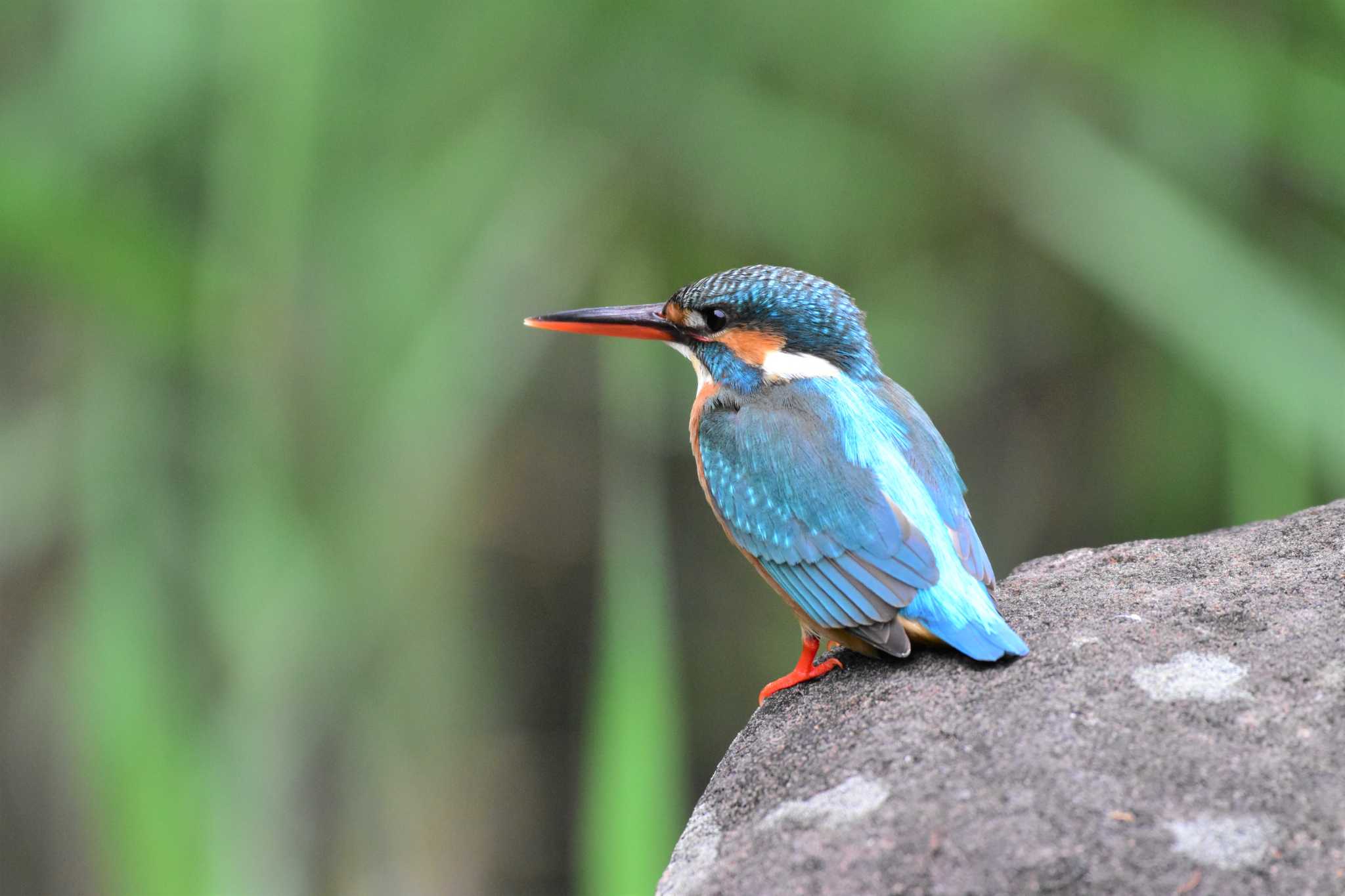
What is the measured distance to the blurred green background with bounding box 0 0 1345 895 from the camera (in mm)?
3590

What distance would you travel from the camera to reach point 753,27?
13.5 feet

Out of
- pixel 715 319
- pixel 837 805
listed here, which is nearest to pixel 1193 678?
pixel 837 805

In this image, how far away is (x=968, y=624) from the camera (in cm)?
214

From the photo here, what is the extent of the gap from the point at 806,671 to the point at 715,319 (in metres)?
0.80

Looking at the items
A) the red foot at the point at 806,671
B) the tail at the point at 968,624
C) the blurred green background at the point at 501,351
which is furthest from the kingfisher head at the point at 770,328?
the blurred green background at the point at 501,351

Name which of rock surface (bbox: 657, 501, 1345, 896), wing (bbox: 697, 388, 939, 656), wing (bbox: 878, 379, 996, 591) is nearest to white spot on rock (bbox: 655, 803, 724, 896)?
rock surface (bbox: 657, 501, 1345, 896)

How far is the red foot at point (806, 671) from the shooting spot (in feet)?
7.92

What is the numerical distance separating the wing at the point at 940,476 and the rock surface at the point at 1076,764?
131mm


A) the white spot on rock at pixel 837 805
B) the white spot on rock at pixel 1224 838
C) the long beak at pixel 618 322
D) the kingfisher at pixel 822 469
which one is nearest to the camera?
the white spot on rock at pixel 1224 838

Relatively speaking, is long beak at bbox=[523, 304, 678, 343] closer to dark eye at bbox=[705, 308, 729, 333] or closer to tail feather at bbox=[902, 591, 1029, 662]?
dark eye at bbox=[705, 308, 729, 333]

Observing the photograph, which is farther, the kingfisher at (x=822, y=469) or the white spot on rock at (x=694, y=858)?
the kingfisher at (x=822, y=469)

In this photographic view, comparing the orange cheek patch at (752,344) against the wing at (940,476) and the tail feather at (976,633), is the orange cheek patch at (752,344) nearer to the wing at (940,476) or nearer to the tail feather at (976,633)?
the wing at (940,476)

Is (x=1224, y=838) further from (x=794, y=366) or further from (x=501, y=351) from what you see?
(x=501, y=351)

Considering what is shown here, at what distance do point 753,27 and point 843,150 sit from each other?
1.51ft
